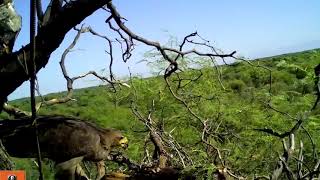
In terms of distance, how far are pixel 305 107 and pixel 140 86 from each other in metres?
4.35

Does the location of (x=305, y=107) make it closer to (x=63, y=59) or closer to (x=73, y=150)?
(x=63, y=59)

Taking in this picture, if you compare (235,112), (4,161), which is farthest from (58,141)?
(235,112)

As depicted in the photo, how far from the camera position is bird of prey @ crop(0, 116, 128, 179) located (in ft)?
12.0

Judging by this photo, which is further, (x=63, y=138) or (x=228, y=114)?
(x=228, y=114)

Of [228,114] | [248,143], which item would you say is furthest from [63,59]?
[228,114]

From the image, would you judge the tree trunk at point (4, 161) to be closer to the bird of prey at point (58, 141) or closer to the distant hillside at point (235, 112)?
the bird of prey at point (58, 141)

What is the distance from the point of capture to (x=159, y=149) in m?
4.88

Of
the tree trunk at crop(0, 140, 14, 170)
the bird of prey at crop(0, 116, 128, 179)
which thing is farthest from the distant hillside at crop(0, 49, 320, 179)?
the tree trunk at crop(0, 140, 14, 170)

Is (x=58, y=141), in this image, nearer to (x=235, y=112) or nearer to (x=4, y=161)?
(x=4, y=161)

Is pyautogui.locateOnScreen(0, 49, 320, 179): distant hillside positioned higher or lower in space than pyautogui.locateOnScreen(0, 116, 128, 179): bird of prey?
lower

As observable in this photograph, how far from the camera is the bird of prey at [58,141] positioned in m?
3.65

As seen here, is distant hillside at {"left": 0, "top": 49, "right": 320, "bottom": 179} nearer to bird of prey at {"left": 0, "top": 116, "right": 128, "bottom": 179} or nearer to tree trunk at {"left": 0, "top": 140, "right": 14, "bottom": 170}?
bird of prey at {"left": 0, "top": 116, "right": 128, "bottom": 179}

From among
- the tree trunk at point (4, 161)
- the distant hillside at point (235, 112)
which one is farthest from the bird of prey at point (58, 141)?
the distant hillside at point (235, 112)

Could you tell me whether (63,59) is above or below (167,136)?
above
